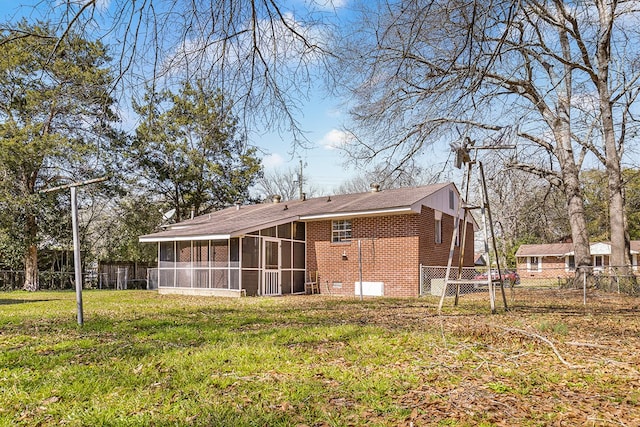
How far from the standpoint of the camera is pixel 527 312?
10445 millimetres

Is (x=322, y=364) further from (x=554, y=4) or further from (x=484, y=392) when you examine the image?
(x=554, y=4)

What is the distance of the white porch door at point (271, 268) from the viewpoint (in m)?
17.8

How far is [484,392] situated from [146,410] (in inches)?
122

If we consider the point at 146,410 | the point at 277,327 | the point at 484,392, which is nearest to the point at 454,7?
the point at 484,392

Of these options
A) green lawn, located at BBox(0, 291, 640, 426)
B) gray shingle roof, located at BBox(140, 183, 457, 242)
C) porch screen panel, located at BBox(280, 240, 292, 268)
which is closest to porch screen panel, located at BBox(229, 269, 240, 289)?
gray shingle roof, located at BBox(140, 183, 457, 242)

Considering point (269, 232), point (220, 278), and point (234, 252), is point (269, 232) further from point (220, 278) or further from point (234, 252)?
point (220, 278)

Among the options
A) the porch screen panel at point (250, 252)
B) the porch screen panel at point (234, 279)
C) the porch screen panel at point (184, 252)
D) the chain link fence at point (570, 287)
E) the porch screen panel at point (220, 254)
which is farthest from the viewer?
the porch screen panel at point (184, 252)

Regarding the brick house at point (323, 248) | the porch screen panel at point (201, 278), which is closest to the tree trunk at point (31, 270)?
the brick house at point (323, 248)

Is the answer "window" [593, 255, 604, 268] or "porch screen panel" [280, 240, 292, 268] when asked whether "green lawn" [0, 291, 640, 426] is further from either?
"window" [593, 255, 604, 268]

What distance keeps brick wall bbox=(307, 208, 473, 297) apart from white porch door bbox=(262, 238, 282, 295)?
5.42 ft

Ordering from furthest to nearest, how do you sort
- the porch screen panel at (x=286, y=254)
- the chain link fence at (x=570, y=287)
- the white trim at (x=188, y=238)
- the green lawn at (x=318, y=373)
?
the porch screen panel at (x=286, y=254) → the white trim at (x=188, y=238) → the chain link fence at (x=570, y=287) → the green lawn at (x=318, y=373)

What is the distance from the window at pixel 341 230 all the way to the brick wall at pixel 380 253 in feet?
0.67

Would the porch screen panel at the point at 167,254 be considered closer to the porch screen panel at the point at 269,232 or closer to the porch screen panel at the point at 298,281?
the porch screen panel at the point at 269,232

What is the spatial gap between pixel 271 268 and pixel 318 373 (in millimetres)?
13264
